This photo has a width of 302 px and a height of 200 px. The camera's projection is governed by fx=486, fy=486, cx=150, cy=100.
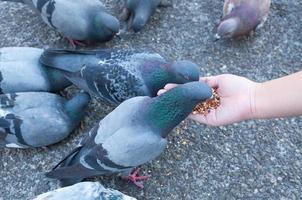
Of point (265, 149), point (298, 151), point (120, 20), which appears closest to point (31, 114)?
point (120, 20)

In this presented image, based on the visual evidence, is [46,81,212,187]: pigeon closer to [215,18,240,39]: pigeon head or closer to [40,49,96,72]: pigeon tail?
[40,49,96,72]: pigeon tail

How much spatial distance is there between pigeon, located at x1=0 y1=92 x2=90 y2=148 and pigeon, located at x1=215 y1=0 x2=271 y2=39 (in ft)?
3.97

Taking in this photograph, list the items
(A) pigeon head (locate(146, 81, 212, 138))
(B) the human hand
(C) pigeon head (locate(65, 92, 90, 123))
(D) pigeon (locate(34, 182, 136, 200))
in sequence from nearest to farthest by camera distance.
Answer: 1. (D) pigeon (locate(34, 182, 136, 200))
2. (A) pigeon head (locate(146, 81, 212, 138))
3. (B) the human hand
4. (C) pigeon head (locate(65, 92, 90, 123))

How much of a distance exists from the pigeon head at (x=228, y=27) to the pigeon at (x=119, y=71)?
70 centimetres

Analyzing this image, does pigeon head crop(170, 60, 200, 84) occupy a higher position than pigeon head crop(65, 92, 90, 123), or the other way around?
pigeon head crop(170, 60, 200, 84)

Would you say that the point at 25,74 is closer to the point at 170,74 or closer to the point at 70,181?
the point at 70,181

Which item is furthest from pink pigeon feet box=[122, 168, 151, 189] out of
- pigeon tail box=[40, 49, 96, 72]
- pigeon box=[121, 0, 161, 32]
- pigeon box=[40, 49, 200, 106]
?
pigeon box=[121, 0, 161, 32]

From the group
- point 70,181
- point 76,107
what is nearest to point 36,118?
point 76,107

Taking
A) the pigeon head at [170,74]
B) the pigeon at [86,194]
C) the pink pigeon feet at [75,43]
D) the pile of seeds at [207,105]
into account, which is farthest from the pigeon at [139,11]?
the pigeon at [86,194]

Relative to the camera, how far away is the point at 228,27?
3594 mm

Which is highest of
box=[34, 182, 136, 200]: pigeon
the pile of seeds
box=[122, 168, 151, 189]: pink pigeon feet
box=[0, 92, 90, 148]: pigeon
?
the pile of seeds

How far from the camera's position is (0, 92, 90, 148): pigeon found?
2.94 metres

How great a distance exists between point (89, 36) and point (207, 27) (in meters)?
0.94

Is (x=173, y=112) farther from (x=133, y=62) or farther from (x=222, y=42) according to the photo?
(x=222, y=42)
